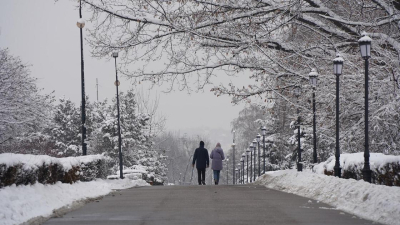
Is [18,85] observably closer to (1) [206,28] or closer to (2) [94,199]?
(1) [206,28]

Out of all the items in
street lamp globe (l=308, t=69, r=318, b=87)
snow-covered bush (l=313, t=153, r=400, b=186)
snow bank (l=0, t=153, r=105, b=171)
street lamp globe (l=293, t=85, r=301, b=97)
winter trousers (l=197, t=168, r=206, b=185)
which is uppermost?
street lamp globe (l=308, t=69, r=318, b=87)

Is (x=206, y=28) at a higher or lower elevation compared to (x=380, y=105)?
higher

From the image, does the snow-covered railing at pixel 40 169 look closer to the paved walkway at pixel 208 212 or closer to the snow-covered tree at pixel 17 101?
the paved walkway at pixel 208 212

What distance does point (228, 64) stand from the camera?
66.2ft

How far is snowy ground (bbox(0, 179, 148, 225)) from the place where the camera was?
324 inches

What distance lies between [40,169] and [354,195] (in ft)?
19.4

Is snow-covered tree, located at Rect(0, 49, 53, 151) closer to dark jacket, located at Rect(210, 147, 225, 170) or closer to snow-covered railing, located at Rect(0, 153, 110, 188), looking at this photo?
dark jacket, located at Rect(210, 147, 225, 170)

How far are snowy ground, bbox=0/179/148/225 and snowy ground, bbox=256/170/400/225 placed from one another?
5.18 m

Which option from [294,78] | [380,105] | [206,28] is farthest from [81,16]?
[380,105]

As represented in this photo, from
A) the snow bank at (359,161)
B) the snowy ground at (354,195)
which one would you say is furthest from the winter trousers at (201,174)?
the snowy ground at (354,195)

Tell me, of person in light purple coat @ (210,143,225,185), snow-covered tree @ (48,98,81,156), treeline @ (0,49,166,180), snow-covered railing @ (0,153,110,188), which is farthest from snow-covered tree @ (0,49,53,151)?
snow-covered tree @ (48,98,81,156)

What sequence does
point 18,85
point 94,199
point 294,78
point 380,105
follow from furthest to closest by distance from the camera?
point 18,85, point 294,78, point 380,105, point 94,199

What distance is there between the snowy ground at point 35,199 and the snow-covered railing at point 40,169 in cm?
14

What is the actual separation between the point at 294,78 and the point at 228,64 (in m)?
2.98
